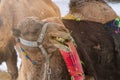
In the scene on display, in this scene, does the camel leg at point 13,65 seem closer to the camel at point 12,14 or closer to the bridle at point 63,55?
the camel at point 12,14

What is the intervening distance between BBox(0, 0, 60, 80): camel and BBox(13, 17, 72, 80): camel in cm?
141

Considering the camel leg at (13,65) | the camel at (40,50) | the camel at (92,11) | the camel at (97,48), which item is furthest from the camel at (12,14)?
the camel at (40,50)

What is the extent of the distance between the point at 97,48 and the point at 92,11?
1.82 ft

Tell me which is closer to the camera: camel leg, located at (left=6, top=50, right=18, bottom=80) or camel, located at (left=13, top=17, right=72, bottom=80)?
camel, located at (left=13, top=17, right=72, bottom=80)

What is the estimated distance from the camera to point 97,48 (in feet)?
7.41

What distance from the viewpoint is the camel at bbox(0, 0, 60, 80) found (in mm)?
3350

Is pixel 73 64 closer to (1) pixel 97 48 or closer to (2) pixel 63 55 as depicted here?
(2) pixel 63 55

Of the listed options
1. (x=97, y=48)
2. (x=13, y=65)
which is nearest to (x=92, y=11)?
(x=97, y=48)

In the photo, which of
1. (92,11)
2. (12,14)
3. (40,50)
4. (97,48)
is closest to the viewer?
(40,50)

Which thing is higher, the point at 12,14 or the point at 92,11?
the point at 12,14

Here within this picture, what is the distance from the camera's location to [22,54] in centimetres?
192

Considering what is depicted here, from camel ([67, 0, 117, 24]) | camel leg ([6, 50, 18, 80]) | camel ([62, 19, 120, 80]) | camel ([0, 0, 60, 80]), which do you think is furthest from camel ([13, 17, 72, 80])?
camel leg ([6, 50, 18, 80])

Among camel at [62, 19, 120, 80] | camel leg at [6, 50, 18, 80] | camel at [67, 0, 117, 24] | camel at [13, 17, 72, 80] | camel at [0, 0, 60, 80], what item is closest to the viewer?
camel at [13, 17, 72, 80]

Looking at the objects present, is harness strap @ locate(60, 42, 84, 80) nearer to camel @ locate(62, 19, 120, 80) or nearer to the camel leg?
camel @ locate(62, 19, 120, 80)
